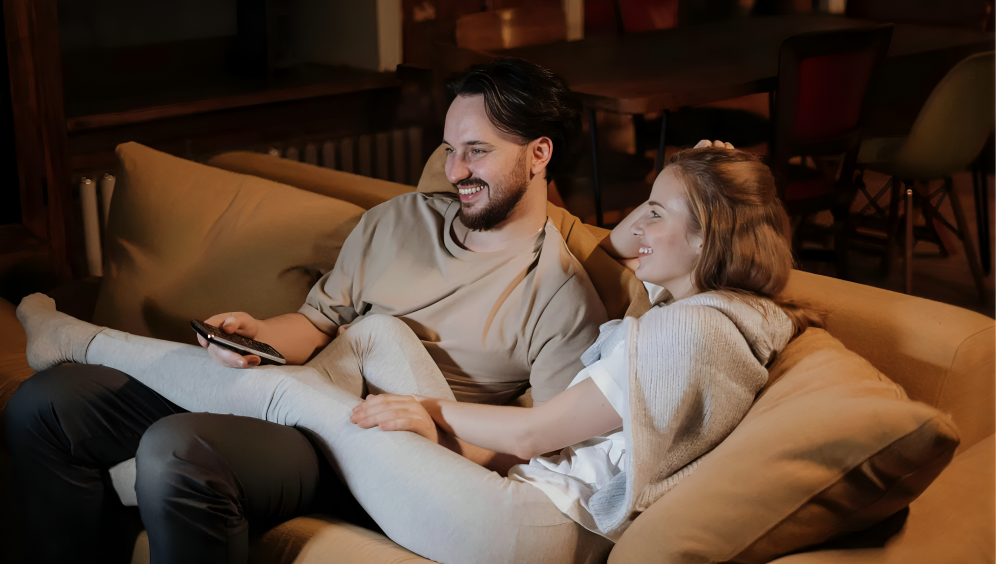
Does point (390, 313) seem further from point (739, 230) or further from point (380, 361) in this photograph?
point (739, 230)

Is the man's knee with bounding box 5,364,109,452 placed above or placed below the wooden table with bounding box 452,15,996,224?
below

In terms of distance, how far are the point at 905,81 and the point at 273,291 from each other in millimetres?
1290

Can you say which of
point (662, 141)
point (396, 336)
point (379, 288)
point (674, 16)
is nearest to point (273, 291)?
point (379, 288)

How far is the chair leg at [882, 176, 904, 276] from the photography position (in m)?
1.39

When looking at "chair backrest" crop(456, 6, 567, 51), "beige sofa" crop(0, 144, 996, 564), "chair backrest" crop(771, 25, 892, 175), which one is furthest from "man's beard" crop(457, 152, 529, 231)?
"chair backrest" crop(456, 6, 567, 51)

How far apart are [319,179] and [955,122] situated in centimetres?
144

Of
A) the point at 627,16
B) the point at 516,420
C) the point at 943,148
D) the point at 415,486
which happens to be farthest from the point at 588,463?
the point at 627,16

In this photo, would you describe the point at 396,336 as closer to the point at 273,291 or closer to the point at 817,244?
the point at 273,291

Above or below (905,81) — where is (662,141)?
below

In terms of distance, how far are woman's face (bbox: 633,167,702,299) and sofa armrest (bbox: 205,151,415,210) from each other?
2.69 feet

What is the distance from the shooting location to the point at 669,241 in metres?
1.18

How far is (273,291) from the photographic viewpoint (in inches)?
69.9

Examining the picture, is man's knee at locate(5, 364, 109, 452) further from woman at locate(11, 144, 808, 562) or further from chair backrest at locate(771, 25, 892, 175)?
chair backrest at locate(771, 25, 892, 175)

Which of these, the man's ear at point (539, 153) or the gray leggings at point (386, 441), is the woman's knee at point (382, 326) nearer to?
the gray leggings at point (386, 441)
